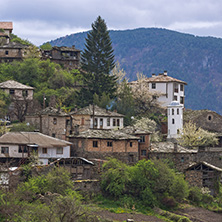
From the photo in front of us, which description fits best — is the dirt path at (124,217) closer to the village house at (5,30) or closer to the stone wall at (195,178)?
the stone wall at (195,178)

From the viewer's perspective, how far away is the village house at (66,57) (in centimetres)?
11862

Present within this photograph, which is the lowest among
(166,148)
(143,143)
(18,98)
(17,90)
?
(166,148)

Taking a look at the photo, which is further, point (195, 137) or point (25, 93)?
point (25, 93)

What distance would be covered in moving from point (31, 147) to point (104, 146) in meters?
9.18

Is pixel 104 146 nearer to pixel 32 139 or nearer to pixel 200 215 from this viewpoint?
pixel 32 139

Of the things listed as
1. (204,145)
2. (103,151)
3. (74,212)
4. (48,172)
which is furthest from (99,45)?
(74,212)

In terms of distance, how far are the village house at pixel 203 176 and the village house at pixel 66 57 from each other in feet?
165

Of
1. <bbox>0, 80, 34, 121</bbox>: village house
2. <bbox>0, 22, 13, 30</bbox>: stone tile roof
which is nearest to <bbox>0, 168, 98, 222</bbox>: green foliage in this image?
<bbox>0, 80, 34, 121</bbox>: village house

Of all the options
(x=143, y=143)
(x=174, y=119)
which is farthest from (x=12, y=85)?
(x=143, y=143)

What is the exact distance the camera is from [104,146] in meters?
73.8

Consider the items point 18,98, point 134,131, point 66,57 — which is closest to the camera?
point 134,131

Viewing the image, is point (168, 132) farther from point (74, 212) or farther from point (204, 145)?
point (74, 212)

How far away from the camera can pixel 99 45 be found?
343 ft

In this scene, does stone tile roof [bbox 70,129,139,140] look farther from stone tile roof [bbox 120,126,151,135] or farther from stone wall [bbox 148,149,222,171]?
stone wall [bbox 148,149,222,171]
